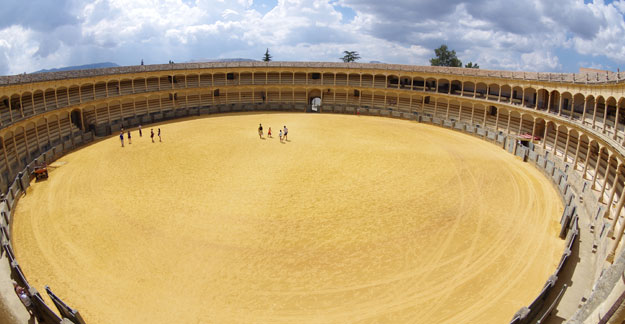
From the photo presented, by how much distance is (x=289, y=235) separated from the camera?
1775cm

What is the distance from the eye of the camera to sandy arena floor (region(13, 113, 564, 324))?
43.8 feet

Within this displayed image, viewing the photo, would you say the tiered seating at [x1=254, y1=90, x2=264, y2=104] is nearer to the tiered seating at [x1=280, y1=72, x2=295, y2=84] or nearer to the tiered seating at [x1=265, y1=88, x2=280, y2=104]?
the tiered seating at [x1=265, y1=88, x2=280, y2=104]

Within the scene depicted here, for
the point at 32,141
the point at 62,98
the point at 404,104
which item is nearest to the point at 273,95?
the point at 404,104

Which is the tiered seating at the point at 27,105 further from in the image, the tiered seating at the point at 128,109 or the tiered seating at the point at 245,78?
the tiered seating at the point at 245,78

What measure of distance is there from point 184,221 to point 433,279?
12046 mm

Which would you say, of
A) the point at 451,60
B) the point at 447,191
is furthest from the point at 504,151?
the point at 451,60

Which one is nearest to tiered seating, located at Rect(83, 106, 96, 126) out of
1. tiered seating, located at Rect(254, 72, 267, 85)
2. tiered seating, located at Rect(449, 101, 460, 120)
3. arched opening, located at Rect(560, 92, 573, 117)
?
tiered seating, located at Rect(254, 72, 267, 85)

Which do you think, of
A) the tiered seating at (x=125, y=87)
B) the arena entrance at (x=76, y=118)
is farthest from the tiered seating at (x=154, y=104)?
the arena entrance at (x=76, y=118)

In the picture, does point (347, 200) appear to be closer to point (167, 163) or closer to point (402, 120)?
point (167, 163)

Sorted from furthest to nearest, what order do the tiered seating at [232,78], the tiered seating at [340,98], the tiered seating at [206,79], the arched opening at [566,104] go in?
the tiered seating at [340,98]
the tiered seating at [232,78]
the tiered seating at [206,79]
the arched opening at [566,104]

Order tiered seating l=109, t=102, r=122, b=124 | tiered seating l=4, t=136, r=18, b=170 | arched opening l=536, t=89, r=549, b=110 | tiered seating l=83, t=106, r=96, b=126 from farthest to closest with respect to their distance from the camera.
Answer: tiered seating l=109, t=102, r=122, b=124
tiered seating l=83, t=106, r=96, b=126
arched opening l=536, t=89, r=549, b=110
tiered seating l=4, t=136, r=18, b=170

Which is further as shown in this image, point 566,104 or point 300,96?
point 300,96

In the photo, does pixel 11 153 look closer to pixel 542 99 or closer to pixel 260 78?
pixel 260 78

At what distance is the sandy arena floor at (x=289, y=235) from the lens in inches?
526
